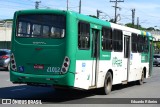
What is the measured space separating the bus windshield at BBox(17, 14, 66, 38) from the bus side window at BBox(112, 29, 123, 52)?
13.8ft

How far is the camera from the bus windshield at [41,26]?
42.7 ft

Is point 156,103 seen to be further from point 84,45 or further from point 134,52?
point 134,52

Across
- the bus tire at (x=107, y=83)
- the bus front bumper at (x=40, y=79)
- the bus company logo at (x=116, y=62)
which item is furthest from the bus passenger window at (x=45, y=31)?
the bus company logo at (x=116, y=62)

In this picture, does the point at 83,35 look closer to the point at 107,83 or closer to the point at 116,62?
the point at 107,83

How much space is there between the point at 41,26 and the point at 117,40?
16.0ft

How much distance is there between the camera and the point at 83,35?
13641 mm

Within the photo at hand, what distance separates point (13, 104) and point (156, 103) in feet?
16.2

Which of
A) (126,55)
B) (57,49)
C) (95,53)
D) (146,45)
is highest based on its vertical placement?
(146,45)

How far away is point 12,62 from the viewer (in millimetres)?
13492

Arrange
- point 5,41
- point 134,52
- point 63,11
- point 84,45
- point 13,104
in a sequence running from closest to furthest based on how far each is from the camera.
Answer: point 13,104, point 63,11, point 84,45, point 134,52, point 5,41

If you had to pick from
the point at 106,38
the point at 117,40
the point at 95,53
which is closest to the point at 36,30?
the point at 95,53

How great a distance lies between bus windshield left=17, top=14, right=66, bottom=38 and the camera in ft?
42.7

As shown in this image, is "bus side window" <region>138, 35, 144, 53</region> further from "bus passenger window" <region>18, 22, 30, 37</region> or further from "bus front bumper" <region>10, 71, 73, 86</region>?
"bus front bumper" <region>10, 71, 73, 86</region>

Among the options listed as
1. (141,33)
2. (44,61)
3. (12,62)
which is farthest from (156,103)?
(141,33)
